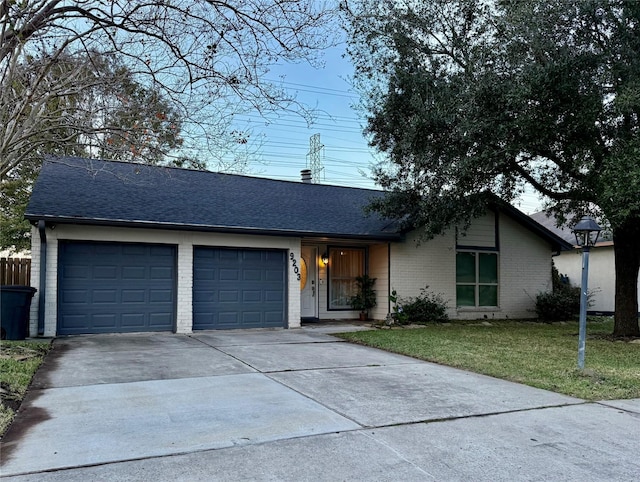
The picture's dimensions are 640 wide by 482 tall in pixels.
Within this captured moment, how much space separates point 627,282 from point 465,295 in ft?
15.9

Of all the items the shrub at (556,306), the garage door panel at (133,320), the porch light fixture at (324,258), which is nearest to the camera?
the garage door panel at (133,320)

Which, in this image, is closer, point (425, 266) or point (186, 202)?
point (186, 202)

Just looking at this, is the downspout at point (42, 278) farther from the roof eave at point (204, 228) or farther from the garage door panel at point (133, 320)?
the garage door panel at point (133, 320)

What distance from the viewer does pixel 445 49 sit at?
11664 millimetres

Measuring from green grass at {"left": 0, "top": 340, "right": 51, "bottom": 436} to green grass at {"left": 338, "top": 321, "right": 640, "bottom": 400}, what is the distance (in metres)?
5.87

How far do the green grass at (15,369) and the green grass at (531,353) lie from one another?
5.87 meters

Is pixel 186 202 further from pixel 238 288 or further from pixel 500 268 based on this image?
pixel 500 268

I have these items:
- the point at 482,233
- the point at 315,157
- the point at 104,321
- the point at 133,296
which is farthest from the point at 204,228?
the point at 315,157

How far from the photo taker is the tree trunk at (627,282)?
38.2 ft

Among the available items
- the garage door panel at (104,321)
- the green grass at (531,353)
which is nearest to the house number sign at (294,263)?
the green grass at (531,353)

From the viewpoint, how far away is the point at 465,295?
52.1 ft

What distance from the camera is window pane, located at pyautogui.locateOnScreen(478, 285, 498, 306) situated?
1612 cm

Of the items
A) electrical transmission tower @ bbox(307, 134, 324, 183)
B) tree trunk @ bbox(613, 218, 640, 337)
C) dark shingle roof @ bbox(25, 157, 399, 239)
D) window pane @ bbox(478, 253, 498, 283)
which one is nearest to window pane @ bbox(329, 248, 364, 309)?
dark shingle roof @ bbox(25, 157, 399, 239)

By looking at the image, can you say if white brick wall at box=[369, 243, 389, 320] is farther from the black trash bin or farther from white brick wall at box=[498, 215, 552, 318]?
the black trash bin
